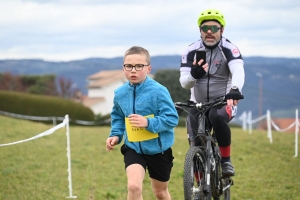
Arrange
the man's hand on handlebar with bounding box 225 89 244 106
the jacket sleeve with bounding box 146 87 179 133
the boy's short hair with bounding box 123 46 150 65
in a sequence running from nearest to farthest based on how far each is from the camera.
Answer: the jacket sleeve with bounding box 146 87 179 133, the boy's short hair with bounding box 123 46 150 65, the man's hand on handlebar with bounding box 225 89 244 106

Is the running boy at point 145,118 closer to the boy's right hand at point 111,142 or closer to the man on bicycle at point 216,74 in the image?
the boy's right hand at point 111,142

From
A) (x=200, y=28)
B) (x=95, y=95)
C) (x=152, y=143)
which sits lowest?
(x=95, y=95)

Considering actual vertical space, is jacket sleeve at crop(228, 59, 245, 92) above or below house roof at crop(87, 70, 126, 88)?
above

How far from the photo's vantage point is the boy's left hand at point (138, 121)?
505 cm

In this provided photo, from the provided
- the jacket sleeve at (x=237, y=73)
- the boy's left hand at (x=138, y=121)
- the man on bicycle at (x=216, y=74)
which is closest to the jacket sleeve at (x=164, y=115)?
the boy's left hand at (x=138, y=121)

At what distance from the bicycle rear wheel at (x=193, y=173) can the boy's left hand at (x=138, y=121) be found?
64 centimetres

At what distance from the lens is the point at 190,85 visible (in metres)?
6.46

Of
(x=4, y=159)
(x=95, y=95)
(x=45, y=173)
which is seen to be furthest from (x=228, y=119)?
(x=95, y=95)

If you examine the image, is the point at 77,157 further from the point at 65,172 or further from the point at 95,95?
the point at 95,95

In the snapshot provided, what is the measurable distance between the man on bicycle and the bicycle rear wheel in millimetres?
643

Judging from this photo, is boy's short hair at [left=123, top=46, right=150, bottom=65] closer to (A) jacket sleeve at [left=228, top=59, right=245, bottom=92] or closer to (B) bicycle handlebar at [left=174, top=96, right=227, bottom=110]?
(B) bicycle handlebar at [left=174, top=96, right=227, bottom=110]

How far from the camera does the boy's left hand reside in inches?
199

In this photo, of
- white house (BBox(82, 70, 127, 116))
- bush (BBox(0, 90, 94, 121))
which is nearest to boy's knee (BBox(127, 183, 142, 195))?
bush (BBox(0, 90, 94, 121))

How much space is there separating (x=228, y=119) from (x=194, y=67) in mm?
797
